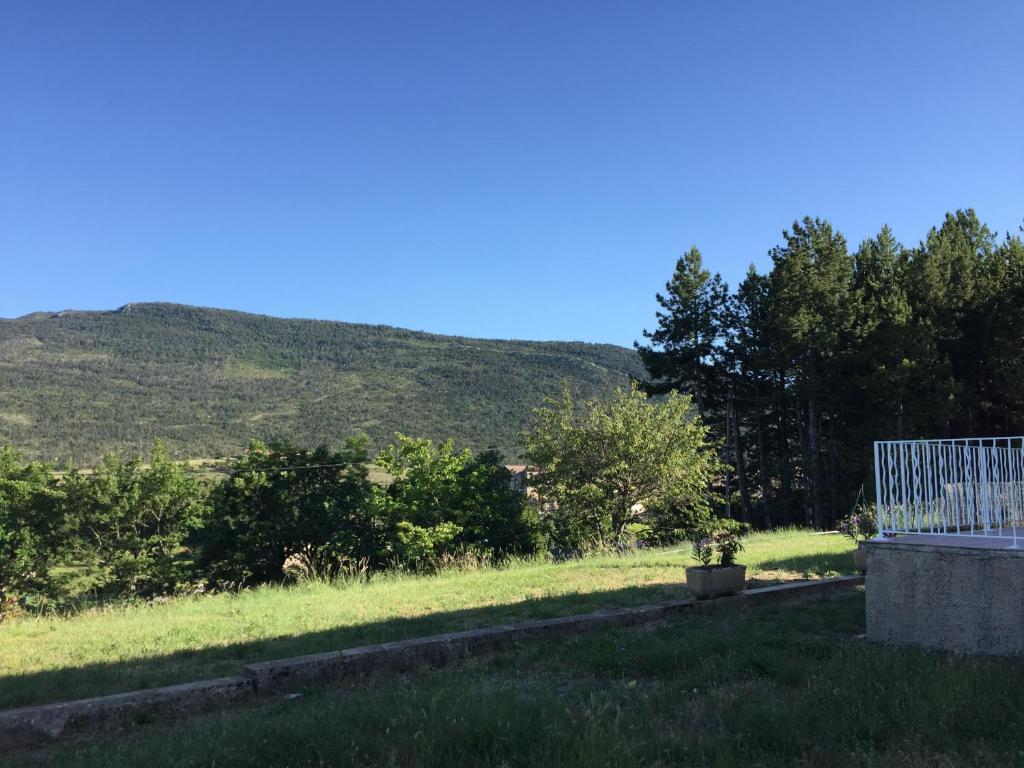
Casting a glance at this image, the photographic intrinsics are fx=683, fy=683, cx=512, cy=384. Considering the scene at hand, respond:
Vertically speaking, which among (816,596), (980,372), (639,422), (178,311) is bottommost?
(816,596)

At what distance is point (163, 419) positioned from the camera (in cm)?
9544

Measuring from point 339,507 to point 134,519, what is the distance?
7232mm

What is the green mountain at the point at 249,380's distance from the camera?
88688 millimetres

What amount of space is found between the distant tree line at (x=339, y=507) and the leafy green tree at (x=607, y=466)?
0.05 meters

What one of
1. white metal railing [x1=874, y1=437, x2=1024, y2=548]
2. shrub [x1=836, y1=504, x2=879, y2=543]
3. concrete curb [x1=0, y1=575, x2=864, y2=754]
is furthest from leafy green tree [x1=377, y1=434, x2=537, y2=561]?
white metal railing [x1=874, y1=437, x2=1024, y2=548]

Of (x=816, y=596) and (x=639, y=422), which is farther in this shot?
(x=639, y=422)

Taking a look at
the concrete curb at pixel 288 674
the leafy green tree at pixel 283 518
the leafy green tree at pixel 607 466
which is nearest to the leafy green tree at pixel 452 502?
the leafy green tree at pixel 283 518

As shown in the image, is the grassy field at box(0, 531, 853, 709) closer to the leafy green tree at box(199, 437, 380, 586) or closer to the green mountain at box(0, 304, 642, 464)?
the leafy green tree at box(199, 437, 380, 586)

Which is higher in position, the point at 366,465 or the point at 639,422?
the point at 639,422

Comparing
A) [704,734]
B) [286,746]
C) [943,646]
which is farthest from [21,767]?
[943,646]

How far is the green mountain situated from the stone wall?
6746 centimetres

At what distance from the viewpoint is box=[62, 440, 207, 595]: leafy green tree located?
79.2 ft

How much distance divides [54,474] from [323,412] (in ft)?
254

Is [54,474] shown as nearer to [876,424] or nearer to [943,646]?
[943,646]
